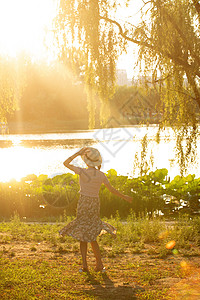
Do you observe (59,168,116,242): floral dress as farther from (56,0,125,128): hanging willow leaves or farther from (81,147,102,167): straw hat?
(56,0,125,128): hanging willow leaves

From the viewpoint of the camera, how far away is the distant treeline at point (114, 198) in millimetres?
11023

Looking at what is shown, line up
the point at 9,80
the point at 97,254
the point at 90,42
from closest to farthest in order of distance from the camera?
the point at 97,254
the point at 90,42
the point at 9,80

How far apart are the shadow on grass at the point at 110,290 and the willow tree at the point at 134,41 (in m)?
3.83

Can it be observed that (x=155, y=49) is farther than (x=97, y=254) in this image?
Yes

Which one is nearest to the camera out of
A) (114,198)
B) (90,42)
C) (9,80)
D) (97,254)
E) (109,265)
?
(97,254)

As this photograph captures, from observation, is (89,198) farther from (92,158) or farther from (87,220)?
(92,158)

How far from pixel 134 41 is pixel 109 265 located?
426 centimetres

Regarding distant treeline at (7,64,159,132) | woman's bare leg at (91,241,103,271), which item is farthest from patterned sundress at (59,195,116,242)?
distant treeline at (7,64,159,132)

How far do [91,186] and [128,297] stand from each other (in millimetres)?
1447

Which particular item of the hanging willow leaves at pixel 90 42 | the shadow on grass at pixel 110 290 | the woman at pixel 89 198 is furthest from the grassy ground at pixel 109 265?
the hanging willow leaves at pixel 90 42

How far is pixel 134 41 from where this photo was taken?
25.2 feet

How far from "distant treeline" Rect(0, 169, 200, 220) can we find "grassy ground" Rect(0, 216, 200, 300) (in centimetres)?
303

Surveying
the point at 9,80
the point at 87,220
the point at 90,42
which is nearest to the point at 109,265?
the point at 87,220

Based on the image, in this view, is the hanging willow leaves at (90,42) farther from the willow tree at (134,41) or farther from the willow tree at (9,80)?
the willow tree at (9,80)
